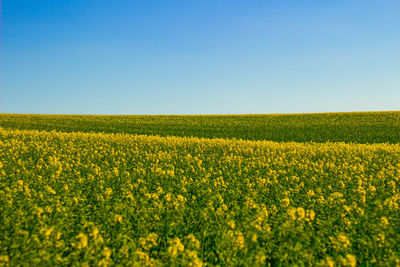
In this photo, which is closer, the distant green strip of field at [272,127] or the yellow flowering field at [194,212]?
the yellow flowering field at [194,212]

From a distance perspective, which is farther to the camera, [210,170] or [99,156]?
[99,156]

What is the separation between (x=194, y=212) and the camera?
6.69 meters

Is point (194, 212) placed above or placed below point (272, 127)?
below

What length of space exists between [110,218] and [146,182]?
10.1ft

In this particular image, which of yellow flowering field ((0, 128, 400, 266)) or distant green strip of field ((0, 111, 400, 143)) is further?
distant green strip of field ((0, 111, 400, 143))

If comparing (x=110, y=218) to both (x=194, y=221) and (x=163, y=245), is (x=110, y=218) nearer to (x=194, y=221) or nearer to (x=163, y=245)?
(x=163, y=245)

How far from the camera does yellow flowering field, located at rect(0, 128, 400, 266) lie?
4340mm

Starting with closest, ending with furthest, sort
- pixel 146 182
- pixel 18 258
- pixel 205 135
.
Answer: pixel 18 258 < pixel 146 182 < pixel 205 135

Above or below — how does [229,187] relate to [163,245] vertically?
above

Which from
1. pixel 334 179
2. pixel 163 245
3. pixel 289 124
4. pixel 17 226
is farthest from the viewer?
pixel 289 124

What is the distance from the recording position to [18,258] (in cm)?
422

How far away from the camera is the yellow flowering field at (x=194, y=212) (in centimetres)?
434

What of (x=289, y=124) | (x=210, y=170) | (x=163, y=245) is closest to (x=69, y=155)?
(x=210, y=170)

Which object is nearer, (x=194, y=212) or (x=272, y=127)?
(x=194, y=212)
